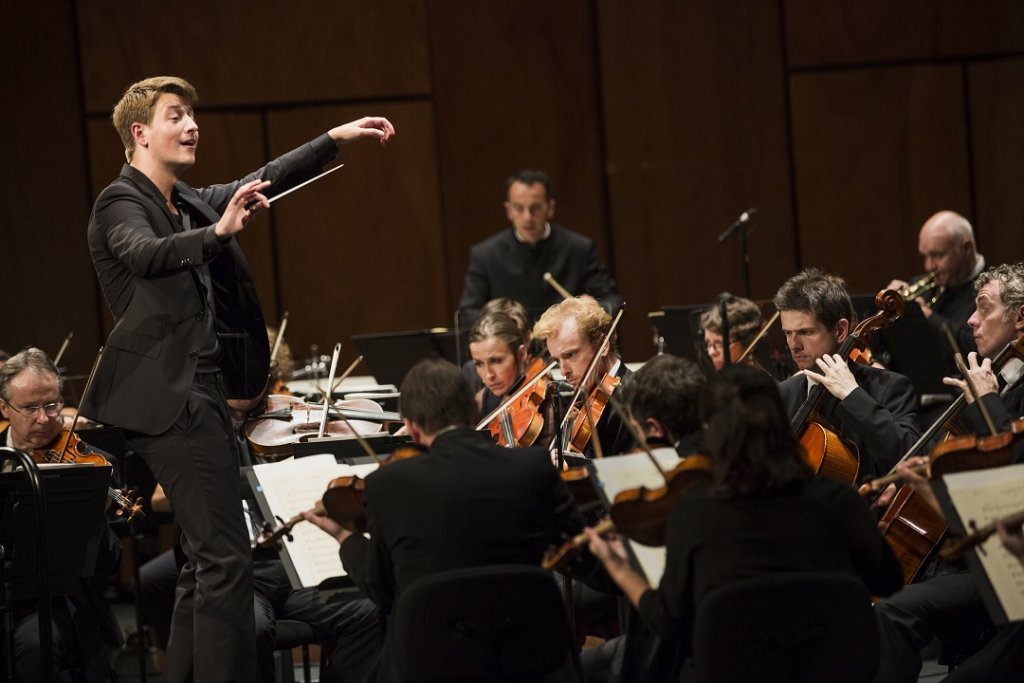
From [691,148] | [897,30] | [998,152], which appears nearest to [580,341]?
[691,148]

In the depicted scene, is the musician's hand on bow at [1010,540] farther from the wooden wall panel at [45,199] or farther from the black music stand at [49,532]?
the wooden wall panel at [45,199]

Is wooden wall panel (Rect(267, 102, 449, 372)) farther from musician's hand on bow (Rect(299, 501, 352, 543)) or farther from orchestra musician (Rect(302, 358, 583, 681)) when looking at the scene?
orchestra musician (Rect(302, 358, 583, 681))

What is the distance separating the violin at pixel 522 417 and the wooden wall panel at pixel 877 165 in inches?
135

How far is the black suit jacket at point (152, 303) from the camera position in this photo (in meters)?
3.01

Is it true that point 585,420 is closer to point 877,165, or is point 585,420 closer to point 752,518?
point 752,518

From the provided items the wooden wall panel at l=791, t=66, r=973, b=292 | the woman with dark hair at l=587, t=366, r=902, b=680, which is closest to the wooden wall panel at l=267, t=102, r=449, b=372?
the wooden wall panel at l=791, t=66, r=973, b=292

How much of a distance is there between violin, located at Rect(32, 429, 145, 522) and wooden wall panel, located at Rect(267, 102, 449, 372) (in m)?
3.26

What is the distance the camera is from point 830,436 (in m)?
3.33

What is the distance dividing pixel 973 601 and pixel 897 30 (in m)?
4.71

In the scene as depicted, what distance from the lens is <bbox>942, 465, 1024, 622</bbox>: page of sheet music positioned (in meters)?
2.39

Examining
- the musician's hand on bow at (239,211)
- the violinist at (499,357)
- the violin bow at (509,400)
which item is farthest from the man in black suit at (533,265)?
the musician's hand on bow at (239,211)

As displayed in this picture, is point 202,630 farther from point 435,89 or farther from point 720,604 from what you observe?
point 435,89

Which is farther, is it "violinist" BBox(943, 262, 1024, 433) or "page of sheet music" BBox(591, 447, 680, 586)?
"violinist" BBox(943, 262, 1024, 433)

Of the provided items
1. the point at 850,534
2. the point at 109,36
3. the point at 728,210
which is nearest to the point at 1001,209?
the point at 728,210
